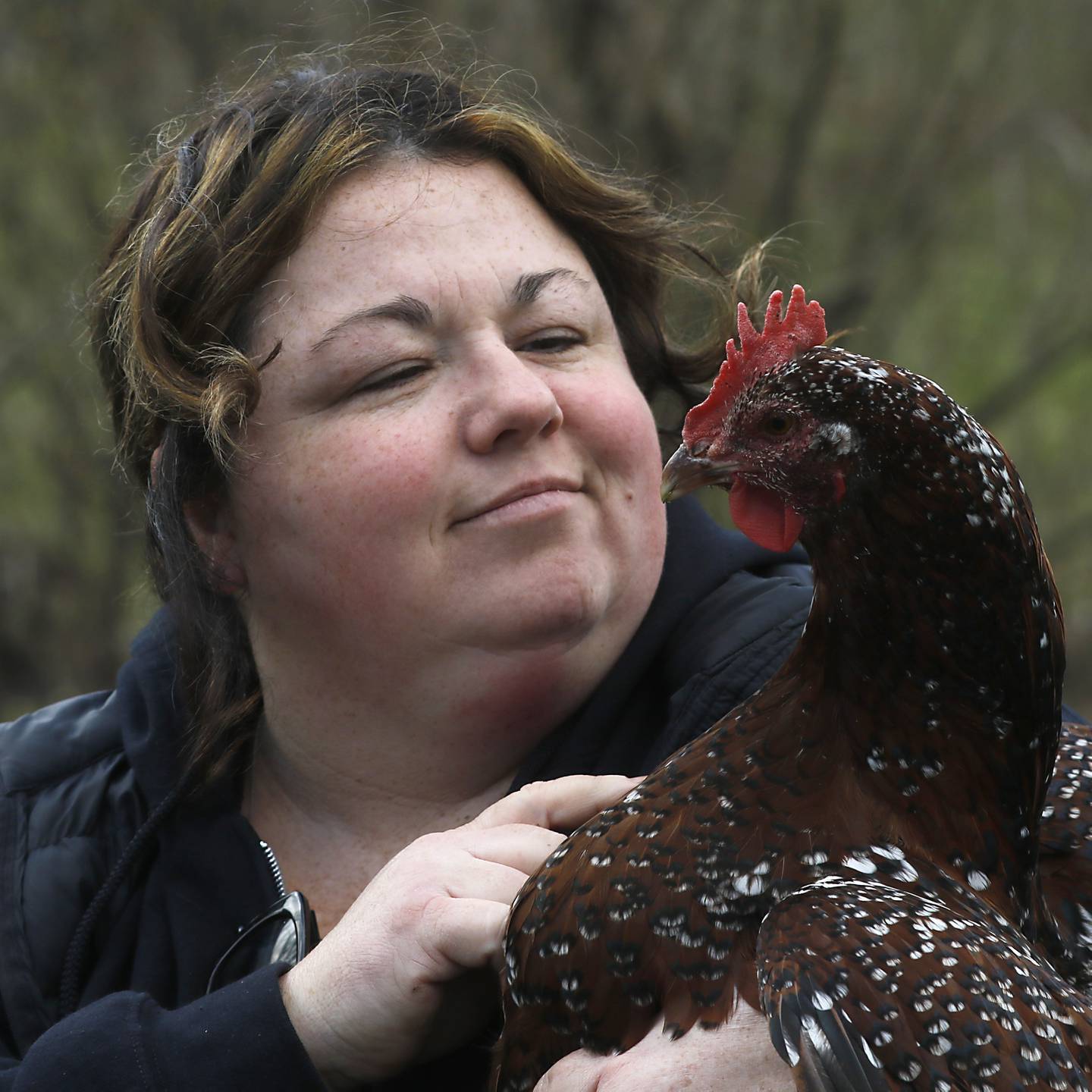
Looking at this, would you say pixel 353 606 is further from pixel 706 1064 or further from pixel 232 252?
pixel 706 1064

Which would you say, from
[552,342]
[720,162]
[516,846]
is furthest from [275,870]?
[720,162]

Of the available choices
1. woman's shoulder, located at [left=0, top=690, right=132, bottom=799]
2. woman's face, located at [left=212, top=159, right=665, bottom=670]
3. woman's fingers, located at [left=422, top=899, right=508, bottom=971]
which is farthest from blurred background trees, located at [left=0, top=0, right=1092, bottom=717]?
woman's fingers, located at [left=422, top=899, right=508, bottom=971]

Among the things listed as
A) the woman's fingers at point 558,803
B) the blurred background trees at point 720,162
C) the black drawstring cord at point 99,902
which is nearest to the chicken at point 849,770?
the woman's fingers at point 558,803

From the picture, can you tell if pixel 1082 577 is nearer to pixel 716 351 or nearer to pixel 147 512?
pixel 716 351

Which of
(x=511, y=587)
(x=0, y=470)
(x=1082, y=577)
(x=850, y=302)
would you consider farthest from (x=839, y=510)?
(x=1082, y=577)

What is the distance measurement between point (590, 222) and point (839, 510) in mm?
1065

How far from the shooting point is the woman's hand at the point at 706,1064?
1.55m

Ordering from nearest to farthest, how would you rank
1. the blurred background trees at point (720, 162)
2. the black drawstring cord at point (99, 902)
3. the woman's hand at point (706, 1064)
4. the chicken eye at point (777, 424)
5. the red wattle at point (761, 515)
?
the woman's hand at point (706, 1064), the chicken eye at point (777, 424), the red wattle at point (761, 515), the black drawstring cord at point (99, 902), the blurred background trees at point (720, 162)

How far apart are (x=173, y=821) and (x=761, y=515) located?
1.24 metres

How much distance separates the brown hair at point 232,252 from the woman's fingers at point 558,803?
725 millimetres

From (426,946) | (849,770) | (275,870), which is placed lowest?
(275,870)

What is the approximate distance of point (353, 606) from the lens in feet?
7.18

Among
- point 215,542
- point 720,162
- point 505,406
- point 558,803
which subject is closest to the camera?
point 558,803

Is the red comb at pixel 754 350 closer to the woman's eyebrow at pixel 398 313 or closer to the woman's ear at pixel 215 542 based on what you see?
the woman's eyebrow at pixel 398 313
